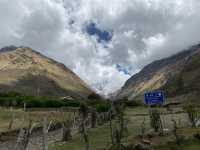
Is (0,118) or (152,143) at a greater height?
(0,118)

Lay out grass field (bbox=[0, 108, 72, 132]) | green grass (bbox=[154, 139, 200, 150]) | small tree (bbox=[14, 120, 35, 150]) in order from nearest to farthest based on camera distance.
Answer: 1. small tree (bbox=[14, 120, 35, 150])
2. green grass (bbox=[154, 139, 200, 150])
3. grass field (bbox=[0, 108, 72, 132])

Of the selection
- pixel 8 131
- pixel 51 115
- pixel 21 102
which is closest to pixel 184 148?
pixel 8 131

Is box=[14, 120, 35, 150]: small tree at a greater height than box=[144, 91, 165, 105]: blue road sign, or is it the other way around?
box=[144, 91, 165, 105]: blue road sign

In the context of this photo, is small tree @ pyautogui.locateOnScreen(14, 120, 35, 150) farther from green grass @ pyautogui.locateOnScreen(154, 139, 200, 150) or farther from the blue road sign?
the blue road sign

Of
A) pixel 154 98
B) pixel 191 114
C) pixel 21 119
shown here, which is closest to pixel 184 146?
pixel 154 98

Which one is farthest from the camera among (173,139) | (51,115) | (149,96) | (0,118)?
(51,115)

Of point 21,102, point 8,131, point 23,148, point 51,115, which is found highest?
point 21,102

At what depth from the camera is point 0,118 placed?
9900 cm

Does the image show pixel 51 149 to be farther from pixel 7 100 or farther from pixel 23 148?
pixel 7 100

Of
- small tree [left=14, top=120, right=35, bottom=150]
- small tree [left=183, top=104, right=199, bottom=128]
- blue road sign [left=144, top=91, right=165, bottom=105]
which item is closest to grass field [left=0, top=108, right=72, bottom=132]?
small tree [left=183, top=104, right=199, bottom=128]

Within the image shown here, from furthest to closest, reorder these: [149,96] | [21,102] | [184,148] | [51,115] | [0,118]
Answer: [21,102] → [51,115] → [0,118] → [149,96] → [184,148]

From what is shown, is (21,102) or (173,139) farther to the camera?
(21,102)

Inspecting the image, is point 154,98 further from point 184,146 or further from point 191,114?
point 184,146

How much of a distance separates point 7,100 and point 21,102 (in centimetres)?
602
